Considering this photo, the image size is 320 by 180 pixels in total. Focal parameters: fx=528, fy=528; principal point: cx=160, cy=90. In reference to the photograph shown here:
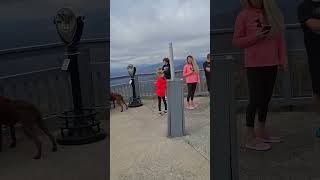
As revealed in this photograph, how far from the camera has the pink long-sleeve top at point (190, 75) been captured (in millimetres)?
1880

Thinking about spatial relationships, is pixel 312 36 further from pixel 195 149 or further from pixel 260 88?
pixel 195 149

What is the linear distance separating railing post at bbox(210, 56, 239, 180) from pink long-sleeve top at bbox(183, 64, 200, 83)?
0.06 meters

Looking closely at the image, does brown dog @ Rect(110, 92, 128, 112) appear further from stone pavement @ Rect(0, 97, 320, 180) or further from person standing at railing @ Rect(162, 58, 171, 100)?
person standing at railing @ Rect(162, 58, 171, 100)

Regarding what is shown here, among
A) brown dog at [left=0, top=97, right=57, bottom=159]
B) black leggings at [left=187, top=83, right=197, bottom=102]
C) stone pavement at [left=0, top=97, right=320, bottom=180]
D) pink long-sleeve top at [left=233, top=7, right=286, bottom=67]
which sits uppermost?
pink long-sleeve top at [left=233, top=7, right=286, bottom=67]

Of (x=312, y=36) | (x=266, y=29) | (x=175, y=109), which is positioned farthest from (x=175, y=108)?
(x=312, y=36)

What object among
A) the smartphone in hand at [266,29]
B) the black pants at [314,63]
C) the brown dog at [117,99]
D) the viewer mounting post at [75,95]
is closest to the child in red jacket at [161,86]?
the brown dog at [117,99]

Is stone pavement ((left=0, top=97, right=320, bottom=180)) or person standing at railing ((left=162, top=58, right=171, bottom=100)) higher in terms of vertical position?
person standing at railing ((left=162, top=58, right=171, bottom=100))

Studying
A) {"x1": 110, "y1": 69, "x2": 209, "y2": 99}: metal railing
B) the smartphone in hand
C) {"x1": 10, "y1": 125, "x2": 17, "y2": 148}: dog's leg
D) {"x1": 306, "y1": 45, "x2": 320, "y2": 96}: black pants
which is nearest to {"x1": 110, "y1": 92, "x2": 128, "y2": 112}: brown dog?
{"x1": 110, "y1": 69, "x2": 209, "y2": 99}: metal railing

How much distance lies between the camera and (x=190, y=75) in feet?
6.22

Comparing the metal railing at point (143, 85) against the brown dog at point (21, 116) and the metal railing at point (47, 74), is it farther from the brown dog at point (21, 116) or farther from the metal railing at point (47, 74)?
the brown dog at point (21, 116)

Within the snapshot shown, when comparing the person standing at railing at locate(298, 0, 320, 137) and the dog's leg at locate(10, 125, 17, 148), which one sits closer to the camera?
the person standing at railing at locate(298, 0, 320, 137)

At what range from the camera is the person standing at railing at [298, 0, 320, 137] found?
184 cm

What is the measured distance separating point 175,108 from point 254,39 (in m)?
0.38

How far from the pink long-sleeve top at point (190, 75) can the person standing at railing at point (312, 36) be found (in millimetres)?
402
